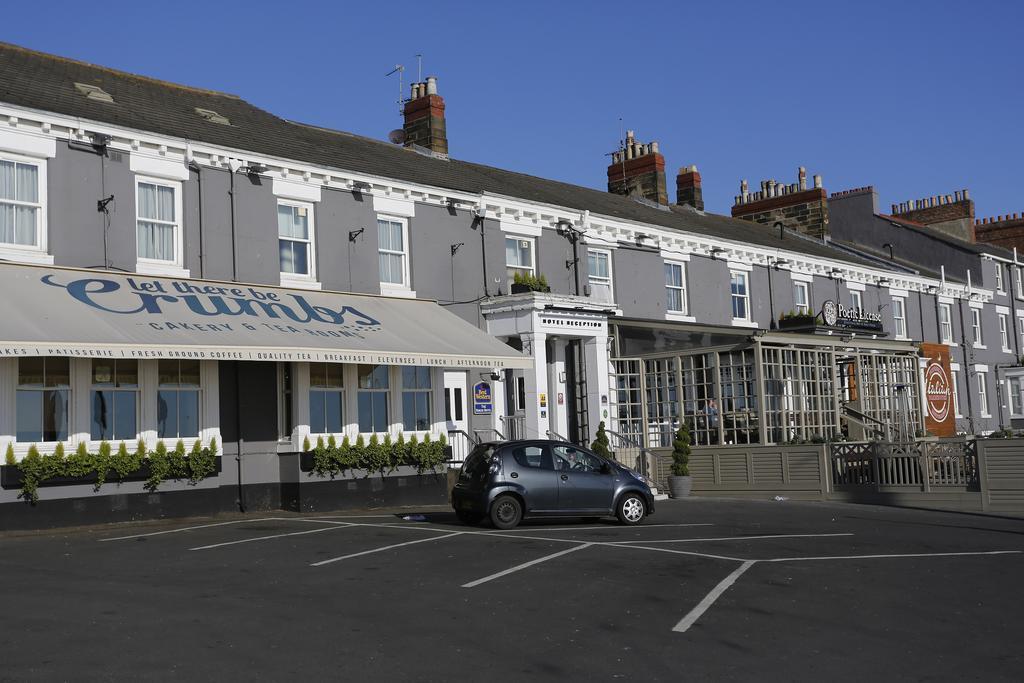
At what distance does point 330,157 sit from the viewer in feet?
73.3

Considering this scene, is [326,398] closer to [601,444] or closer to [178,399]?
[178,399]

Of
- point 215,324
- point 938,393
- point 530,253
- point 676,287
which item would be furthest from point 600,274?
point 938,393

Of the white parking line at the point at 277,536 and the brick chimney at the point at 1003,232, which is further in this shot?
the brick chimney at the point at 1003,232

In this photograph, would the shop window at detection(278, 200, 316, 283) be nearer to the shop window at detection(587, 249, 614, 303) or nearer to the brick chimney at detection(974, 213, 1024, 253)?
the shop window at detection(587, 249, 614, 303)

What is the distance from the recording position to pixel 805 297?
34.1 metres

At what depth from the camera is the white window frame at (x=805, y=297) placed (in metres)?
33.4

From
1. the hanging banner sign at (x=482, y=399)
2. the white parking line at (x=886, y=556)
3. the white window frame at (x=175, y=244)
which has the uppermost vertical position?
the white window frame at (x=175, y=244)

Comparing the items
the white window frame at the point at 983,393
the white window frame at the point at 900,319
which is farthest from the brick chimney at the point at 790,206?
the white window frame at the point at 983,393

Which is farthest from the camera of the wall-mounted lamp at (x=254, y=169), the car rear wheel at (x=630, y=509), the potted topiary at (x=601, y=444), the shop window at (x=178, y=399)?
the potted topiary at (x=601, y=444)

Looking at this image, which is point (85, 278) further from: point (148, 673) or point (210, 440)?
point (148, 673)

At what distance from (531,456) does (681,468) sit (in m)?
8.21

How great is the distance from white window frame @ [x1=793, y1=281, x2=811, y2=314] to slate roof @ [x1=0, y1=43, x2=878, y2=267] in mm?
3657

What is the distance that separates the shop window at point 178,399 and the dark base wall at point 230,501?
110cm

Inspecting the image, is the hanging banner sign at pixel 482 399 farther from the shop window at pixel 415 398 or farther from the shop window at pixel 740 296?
the shop window at pixel 740 296
